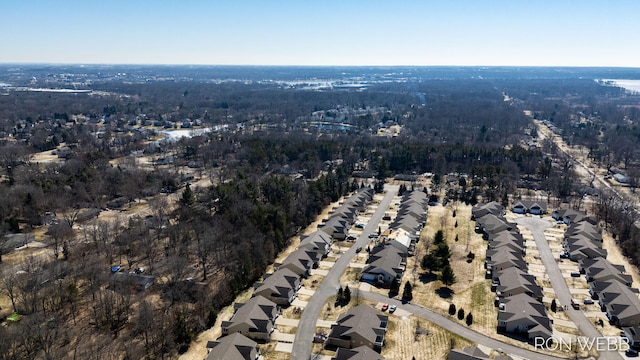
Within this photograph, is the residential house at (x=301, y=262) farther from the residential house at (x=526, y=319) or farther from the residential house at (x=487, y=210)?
the residential house at (x=487, y=210)

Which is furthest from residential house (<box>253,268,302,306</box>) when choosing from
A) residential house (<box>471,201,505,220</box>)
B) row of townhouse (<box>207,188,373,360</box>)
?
residential house (<box>471,201,505,220</box>)

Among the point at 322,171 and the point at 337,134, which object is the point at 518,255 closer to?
the point at 322,171

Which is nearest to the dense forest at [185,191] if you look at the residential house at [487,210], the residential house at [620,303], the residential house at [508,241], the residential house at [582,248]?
the residential house at [582,248]

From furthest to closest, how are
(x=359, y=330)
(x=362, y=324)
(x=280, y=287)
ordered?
1. (x=280, y=287)
2. (x=362, y=324)
3. (x=359, y=330)

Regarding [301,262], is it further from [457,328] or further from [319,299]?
[457,328]

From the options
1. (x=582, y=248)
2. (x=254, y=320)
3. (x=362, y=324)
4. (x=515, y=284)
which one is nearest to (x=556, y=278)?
(x=582, y=248)

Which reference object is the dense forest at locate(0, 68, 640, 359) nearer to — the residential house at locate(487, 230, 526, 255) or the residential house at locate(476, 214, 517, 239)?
the residential house at locate(476, 214, 517, 239)
